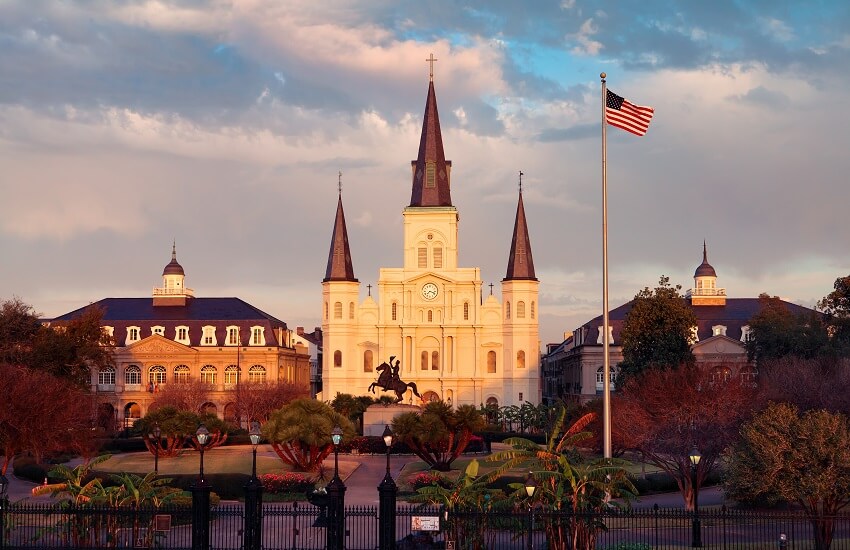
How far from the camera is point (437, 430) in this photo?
2195 inches

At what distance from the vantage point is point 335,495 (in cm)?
2891

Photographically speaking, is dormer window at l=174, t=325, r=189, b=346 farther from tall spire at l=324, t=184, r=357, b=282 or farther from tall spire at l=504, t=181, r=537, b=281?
tall spire at l=504, t=181, r=537, b=281

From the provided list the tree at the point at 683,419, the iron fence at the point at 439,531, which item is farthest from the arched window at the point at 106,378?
the iron fence at the point at 439,531

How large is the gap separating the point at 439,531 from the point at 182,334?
90235 millimetres

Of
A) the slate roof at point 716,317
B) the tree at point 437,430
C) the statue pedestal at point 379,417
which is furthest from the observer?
the slate roof at point 716,317

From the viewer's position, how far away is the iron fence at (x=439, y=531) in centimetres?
2930

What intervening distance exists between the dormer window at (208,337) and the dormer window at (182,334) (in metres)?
1.63

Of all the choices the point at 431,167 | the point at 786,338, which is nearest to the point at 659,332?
the point at 786,338

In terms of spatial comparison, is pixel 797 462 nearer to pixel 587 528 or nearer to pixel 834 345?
pixel 587 528

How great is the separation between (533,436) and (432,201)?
44699 millimetres

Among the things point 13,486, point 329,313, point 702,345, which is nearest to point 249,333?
point 329,313

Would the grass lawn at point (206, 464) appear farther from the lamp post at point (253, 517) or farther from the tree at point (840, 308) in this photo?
the tree at point (840, 308)

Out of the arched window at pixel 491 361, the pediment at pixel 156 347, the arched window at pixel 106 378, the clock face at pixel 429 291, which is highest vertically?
the clock face at pixel 429 291

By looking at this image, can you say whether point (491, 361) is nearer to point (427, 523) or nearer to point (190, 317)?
point (190, 317)
